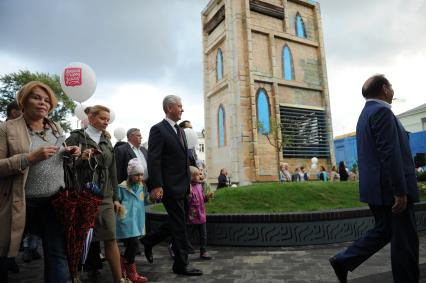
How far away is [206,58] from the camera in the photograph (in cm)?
2270

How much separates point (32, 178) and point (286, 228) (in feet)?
13.2

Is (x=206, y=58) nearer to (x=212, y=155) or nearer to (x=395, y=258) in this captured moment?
(x=212, y=155)

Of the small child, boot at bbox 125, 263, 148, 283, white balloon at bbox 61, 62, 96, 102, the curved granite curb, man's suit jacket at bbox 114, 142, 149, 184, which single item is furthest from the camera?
white balloon at bbox 61, 62, 96, 102

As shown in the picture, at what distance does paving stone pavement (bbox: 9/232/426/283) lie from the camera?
11.3ft

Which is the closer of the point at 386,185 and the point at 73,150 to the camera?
the point at 73,150

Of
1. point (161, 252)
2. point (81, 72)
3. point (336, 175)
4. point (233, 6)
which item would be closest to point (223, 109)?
point (233, 6)

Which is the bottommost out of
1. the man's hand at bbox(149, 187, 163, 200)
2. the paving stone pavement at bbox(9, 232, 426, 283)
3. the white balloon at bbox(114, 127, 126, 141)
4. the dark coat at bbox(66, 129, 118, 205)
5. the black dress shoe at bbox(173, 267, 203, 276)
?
the paving stone pavement at bbox(9, 232, 426, 283)

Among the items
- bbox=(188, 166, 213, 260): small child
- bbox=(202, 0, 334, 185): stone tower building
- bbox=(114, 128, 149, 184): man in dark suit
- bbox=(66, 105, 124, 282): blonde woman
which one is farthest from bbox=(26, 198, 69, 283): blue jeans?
bbox=(202, 0, 334, 185): stone tower building

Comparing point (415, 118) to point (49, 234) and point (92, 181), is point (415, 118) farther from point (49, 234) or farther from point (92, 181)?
point (49, 234)

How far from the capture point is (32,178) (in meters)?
2.23

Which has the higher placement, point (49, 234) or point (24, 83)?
point (24, 83)

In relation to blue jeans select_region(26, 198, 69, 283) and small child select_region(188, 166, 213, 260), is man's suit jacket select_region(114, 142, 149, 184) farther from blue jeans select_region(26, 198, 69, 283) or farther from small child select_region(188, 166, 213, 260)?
blue jeans select_region(26, 198, 69, 283)

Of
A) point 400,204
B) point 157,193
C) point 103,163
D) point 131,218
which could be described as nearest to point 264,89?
point 157,193

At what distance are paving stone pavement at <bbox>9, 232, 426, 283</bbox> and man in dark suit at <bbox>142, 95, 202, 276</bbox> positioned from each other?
1.19 ft
